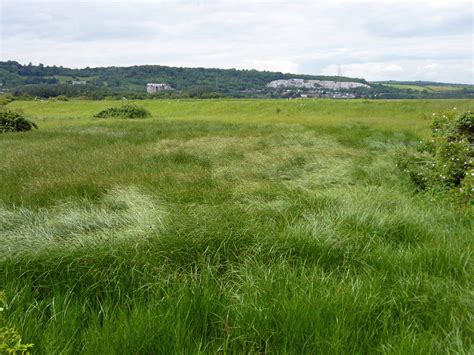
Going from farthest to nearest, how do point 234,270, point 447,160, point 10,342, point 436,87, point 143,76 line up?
point 143,76 → point 436,87 → point 447,160 → point 234,270 → point 10,342

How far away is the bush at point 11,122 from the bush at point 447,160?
72.5ft

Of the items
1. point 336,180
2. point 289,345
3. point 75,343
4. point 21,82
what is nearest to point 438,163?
point 336,180

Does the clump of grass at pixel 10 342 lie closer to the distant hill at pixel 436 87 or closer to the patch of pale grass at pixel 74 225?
the patch of pale grass at pixel 74 225

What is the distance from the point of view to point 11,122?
22.1m

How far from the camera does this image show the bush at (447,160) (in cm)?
667

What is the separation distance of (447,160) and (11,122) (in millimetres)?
23698

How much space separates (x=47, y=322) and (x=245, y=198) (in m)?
3.91

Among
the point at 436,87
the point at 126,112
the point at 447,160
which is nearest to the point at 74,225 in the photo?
the point at 447,160

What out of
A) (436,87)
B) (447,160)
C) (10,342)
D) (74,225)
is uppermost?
(436,87)

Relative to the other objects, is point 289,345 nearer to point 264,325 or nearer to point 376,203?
point 264,325

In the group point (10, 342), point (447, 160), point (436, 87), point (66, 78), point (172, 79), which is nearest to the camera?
point (10, 342)

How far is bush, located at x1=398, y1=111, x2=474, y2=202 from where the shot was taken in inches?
263

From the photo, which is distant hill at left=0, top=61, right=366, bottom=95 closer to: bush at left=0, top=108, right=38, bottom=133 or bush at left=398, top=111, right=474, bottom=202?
bush at left=0, top=108, right=38, bottom=133

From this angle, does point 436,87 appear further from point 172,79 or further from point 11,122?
point 11,122
